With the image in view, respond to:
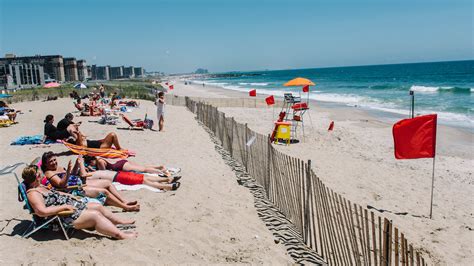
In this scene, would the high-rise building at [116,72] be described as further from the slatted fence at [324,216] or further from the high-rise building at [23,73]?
the slatted fence at [324,216]

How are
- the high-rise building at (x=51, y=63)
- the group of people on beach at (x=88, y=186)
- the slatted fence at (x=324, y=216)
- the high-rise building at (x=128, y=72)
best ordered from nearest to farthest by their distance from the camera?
1. the slatted fence at (x=324, y=216)
2. the group of people on beach at (x=88, y=186)
3. the high-rise building at (x=51, y=63)
4. the high-rise building at (x=128, y=72)

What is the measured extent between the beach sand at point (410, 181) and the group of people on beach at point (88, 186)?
380 centimetres

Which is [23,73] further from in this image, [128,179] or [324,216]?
[324,216]

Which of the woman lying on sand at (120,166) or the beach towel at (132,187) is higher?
the woman lying on sand at (120,166)

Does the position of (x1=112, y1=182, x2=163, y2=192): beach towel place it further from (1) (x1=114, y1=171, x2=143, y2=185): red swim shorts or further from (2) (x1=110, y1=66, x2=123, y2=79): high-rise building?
(2) (x1=110, y1=66, x2=123, y2=79): high-rise building

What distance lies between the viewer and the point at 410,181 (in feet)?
26.4

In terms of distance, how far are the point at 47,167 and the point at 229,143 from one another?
5.21m

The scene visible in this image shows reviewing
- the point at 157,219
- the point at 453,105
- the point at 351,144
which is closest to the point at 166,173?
the point at 157,219

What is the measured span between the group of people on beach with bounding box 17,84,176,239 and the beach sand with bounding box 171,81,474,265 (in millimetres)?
3802

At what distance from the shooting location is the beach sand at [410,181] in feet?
17.8

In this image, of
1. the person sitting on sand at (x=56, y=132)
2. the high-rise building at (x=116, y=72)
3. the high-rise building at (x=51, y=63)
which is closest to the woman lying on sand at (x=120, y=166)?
the person sitting on sand at (x=56, y=132)

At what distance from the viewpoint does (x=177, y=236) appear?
15.1ft

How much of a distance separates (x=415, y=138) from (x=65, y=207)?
5605 millimetres

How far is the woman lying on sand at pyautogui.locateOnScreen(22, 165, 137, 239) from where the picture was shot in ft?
13.3
